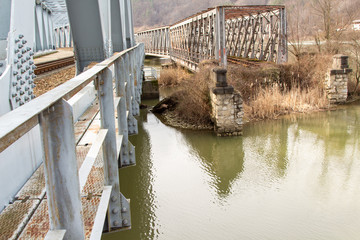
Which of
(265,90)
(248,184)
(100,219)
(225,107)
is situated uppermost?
(100,219)

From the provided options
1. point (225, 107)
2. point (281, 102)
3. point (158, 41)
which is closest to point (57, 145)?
point (225, 107)

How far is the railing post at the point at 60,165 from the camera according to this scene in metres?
1.62

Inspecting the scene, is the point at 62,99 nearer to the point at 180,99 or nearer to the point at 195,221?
the point at 195,221

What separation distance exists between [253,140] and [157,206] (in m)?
5.03

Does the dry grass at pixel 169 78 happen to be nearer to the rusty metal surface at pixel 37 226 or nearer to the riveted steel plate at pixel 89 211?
the riveted steel plate at pixel 89 211

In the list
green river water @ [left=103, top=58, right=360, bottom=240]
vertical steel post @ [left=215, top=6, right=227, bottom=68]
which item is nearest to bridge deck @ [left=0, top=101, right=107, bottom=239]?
green river water @ [left=103, top=58, right=360, bottom=240]

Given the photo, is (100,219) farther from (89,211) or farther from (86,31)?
(86,31)

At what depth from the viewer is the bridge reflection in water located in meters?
5.88

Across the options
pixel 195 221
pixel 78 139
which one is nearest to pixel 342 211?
pixel 195 221

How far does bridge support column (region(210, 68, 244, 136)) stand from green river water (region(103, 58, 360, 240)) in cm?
38

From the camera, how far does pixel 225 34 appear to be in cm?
1655

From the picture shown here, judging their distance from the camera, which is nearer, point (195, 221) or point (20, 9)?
point (20, 9)

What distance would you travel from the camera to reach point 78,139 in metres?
3.66

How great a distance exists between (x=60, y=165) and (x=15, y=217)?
79 centimetres
